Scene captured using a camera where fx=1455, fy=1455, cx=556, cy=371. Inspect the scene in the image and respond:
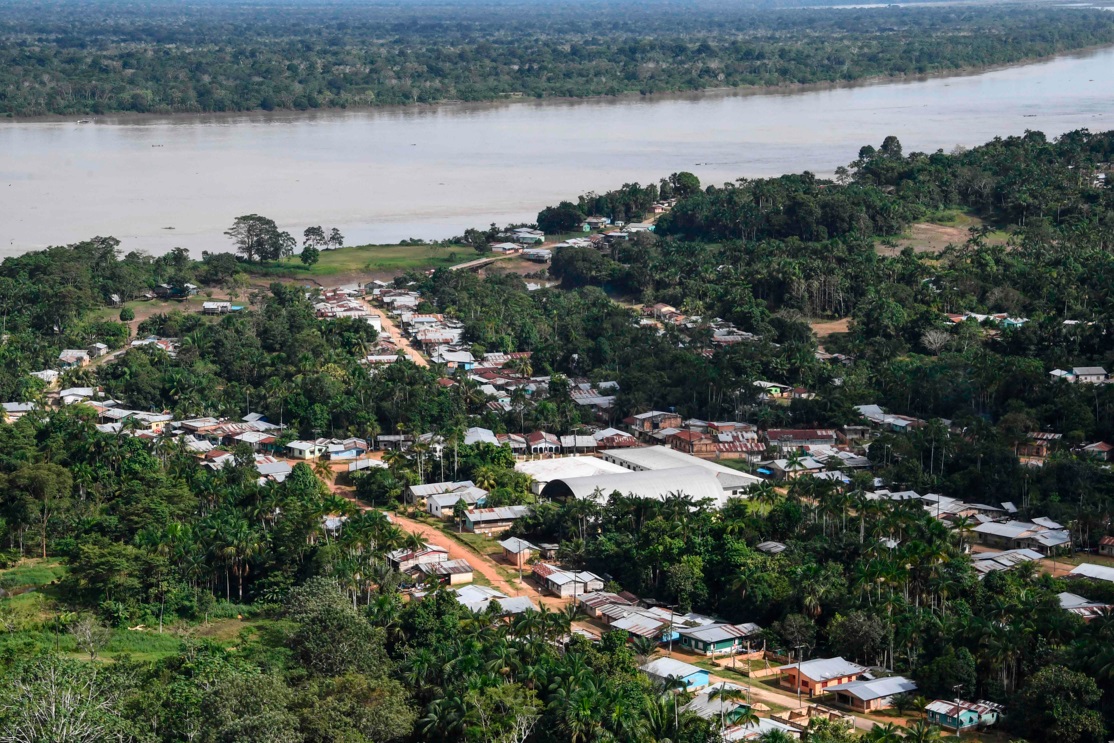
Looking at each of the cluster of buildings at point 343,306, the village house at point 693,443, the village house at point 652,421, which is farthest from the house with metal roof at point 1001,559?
the cluster of buildings at point 343,306

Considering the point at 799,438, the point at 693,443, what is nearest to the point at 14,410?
the point at 693,443

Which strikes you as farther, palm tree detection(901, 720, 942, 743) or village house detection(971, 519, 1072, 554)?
village house detection(971, 519, 1072, 554)

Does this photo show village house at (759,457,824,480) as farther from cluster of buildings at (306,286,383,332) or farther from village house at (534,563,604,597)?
cluster of buildings at (306,286,383,332)

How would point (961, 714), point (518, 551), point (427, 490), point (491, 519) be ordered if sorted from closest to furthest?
point (961, 714)
point (518, 551)
point (491, 519)
point (427, 490)

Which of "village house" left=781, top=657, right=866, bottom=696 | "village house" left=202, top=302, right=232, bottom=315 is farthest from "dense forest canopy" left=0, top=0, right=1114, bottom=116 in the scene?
"village house" left=781, top=657, right=866, bottom=696

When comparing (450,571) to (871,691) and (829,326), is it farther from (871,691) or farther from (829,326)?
(829,326)

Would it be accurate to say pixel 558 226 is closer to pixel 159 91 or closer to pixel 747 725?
pixel 747 725

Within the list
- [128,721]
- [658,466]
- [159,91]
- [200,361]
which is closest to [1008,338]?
[658,466]
